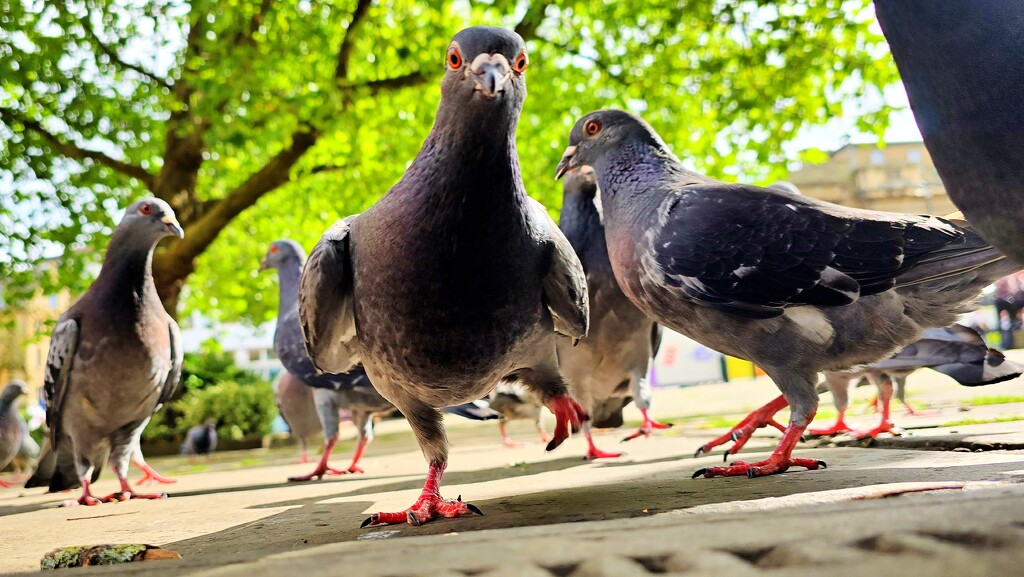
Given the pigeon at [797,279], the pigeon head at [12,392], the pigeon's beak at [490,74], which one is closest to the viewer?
the pigeon's beak at [490,74]

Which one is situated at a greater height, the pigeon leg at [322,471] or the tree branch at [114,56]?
the tree branch at [114,56]

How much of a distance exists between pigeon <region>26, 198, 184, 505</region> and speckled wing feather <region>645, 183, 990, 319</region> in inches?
139

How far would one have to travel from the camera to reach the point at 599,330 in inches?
225

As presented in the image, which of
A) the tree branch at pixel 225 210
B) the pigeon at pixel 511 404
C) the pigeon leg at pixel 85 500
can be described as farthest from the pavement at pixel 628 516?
the tree branch at pixel 225 210

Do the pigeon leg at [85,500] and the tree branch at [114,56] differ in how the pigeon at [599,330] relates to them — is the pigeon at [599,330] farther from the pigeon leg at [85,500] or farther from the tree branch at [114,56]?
the tree branch at [114,56]

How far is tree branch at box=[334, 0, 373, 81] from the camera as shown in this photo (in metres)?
11.3

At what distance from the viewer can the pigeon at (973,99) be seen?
2.05 m

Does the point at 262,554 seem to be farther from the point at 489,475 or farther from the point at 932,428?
the point at 932,428

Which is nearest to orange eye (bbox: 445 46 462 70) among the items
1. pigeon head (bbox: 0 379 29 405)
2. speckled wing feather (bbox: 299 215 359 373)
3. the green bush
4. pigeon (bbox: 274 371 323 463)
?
speckled wing feather (bbox: 299 215 359 373)

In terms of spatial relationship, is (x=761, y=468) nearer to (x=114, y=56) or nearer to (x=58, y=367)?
(x=58, y=367)

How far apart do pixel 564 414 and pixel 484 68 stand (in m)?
1.35

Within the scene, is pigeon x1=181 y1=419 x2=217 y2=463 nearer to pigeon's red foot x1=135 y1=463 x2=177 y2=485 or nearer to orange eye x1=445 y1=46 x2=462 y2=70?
pigeon's red foot x1=135 y1=463 x2=177 y2=485

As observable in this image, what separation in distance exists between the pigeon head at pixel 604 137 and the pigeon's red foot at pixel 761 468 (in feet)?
6.18

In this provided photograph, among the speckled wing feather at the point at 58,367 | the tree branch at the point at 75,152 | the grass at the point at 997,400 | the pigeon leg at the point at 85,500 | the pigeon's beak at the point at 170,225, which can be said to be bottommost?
the pigeon leg at the point at 85,500
